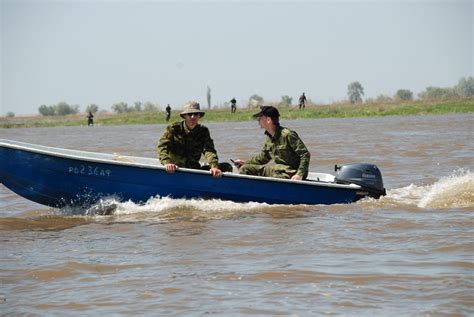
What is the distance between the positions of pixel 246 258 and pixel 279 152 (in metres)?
3.52

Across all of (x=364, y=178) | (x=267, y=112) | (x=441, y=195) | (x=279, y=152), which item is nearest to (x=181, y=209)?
(x=279, y=152)

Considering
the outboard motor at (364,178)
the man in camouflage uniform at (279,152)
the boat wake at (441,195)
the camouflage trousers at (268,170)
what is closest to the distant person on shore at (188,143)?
the camouflage trousers at (268,170)

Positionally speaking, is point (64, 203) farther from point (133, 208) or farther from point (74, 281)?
point (74, 281)

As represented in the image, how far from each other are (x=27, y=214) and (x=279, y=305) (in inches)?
250

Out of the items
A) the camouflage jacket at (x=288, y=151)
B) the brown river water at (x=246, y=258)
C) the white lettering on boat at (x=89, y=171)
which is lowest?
the brown river water at (x=246, y=258)

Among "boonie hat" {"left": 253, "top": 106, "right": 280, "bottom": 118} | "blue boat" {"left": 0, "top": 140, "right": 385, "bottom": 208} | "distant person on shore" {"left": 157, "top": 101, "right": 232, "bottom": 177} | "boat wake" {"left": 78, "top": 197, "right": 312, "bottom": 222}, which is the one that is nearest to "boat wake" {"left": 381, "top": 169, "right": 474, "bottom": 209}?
"blue boat" {"left": 0, "top": 140, "right": 385, "bottom": 208}

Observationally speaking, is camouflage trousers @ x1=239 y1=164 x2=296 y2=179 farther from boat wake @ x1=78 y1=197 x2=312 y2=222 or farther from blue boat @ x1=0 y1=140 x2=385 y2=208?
boat wake @ x1=78 y1=197 x2=312 y2=222

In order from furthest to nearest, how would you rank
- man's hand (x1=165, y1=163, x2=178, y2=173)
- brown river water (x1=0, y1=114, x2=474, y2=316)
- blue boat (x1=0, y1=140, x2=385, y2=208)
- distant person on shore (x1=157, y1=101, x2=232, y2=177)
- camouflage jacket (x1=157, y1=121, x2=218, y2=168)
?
camouflage jacket (x1=157, y1=121, x2=218, y2=168) → distant person on shore (x1=157, y1=101, x2=232, y2=177) → blue boat (x1=0, y1=140, x2=385, y2=208) → man's hand (x1=165, y1=163, x2=178, y2=173) → brown river water (x1=0, y1=114, x2=474, y2=316)

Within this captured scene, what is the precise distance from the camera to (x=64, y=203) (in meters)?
10.6

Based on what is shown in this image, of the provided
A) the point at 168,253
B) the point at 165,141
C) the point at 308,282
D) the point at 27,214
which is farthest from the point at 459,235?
the point at 27,214

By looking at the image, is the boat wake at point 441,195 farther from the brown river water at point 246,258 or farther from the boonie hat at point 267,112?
the boonie hat at point 267,112

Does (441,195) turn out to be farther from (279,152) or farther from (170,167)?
(170,167)

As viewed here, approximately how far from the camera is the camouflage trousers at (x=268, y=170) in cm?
1054

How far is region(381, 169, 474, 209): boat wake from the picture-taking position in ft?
33.4
